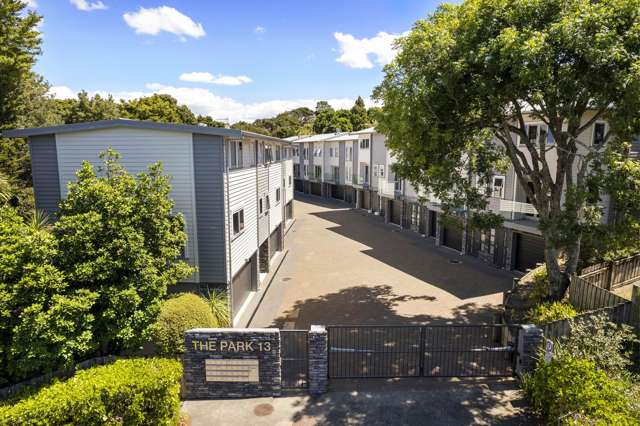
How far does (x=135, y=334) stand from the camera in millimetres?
10492

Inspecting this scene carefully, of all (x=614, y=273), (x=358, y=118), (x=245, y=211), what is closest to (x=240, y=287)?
(x=245, y=211)

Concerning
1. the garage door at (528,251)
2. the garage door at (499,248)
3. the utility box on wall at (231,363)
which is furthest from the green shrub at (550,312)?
the garage door at (499,248)

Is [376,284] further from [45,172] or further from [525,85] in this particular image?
[45,172]

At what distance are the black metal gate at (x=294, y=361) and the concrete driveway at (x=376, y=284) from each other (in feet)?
5.99

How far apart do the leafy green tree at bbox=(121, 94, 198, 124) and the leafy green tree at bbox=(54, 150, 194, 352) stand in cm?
3706

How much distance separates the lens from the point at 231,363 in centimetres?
1116

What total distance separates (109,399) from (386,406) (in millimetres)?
6861

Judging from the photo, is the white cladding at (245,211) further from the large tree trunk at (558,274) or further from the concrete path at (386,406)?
the large tree trunk at (558,274)

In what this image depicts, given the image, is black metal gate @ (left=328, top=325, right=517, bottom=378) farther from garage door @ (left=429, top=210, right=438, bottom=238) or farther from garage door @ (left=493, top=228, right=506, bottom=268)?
garage door @ (left=429, top=210, right=438, bottom=238)

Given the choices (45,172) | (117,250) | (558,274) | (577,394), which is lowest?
(577,394)

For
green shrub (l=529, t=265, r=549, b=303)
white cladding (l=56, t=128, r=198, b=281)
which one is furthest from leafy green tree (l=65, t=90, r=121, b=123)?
green shrub (l=529, t=265, r=549, b=303)

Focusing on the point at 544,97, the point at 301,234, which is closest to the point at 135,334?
the point at 544,97

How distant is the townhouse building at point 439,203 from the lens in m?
21.2

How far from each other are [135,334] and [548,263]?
14489 mm
